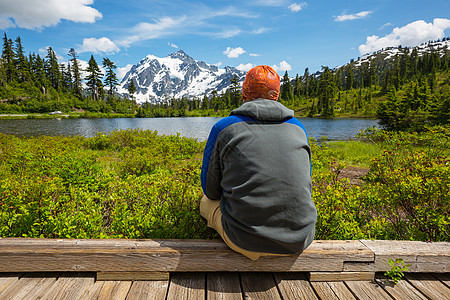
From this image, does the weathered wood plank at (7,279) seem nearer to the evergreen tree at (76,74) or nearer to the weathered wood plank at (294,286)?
the weathered wood plank at (294,286)

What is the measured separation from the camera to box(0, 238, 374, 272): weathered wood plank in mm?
1979

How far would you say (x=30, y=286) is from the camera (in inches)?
75.0

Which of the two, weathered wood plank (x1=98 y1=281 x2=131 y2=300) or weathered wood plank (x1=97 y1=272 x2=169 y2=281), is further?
weathered wood plank (x1=97 y1=272 x2=169 y2=281)

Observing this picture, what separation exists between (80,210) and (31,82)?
94299 mm

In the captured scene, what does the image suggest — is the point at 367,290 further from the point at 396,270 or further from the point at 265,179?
the point at 265,179

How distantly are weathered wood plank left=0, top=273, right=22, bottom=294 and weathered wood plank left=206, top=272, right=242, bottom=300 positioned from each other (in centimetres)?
166

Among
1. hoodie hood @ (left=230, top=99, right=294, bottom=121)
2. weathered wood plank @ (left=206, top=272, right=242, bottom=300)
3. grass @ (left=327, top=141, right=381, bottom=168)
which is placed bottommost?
grass @ (left=327, top=141, right=381, bottom=168)

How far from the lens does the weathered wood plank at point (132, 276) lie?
6.57ft

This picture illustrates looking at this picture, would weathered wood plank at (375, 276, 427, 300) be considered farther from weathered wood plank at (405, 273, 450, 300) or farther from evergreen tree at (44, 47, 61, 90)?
evergreen tree at (44, 47, 61, 90)

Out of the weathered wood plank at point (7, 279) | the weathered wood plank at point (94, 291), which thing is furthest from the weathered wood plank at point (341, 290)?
the weathered wood plank at point (7, 279)

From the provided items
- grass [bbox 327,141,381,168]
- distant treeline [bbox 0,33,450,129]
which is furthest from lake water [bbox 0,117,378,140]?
distant treeline [bbox 0,33,450,129]

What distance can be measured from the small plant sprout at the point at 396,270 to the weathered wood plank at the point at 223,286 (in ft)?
4.57

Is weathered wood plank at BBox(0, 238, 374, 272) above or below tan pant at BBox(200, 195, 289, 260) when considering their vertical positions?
below

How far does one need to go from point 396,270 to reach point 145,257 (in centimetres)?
226
